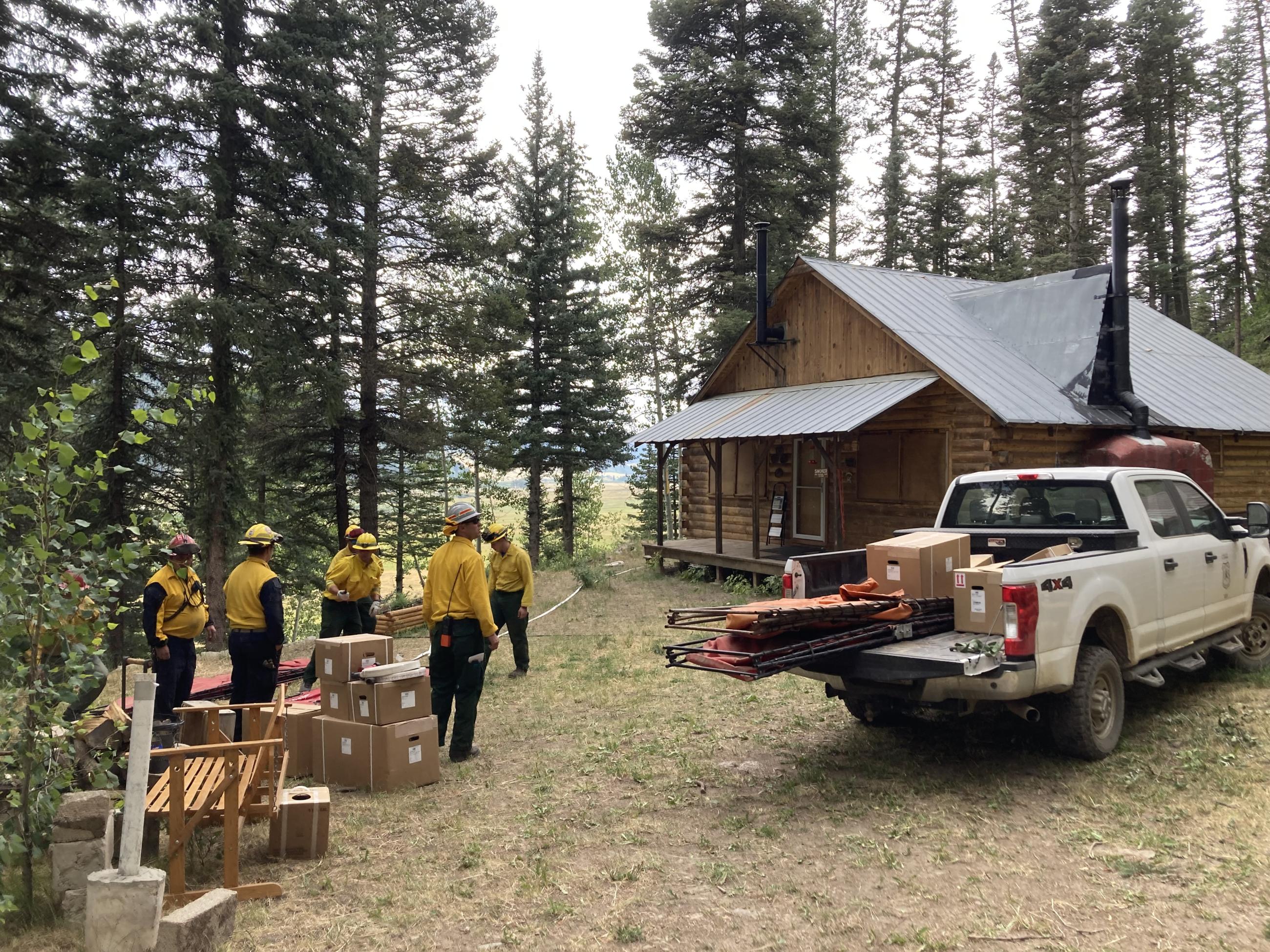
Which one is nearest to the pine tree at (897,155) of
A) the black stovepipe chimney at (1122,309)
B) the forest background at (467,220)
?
the forest background at (467,220)

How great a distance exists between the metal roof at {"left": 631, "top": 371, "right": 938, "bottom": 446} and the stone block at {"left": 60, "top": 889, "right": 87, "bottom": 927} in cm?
1039

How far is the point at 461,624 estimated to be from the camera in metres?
6.53

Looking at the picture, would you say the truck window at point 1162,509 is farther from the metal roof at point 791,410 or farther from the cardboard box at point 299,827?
the cardboard box at point 299,827

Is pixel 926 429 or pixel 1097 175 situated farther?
pixel 1097 175

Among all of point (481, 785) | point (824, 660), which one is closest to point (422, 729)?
point (481, 785)

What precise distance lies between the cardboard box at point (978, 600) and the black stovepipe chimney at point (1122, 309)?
9.67 meters

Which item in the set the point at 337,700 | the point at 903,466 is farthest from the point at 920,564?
the point at 903,466

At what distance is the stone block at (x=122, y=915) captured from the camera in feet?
10.8

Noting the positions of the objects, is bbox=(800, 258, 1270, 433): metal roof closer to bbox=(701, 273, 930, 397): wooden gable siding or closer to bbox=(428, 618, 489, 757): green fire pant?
bbox=(701, 273, 930, 397): wooden gable siding

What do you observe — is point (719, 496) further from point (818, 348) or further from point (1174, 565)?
point (1174, 565)

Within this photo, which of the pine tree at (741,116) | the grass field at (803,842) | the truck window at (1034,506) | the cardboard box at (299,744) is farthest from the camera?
the pine tree at (741,116)

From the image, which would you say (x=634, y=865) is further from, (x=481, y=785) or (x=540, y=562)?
(x=540, y=562)

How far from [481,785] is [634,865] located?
181cm

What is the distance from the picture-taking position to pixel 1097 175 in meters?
28.3
